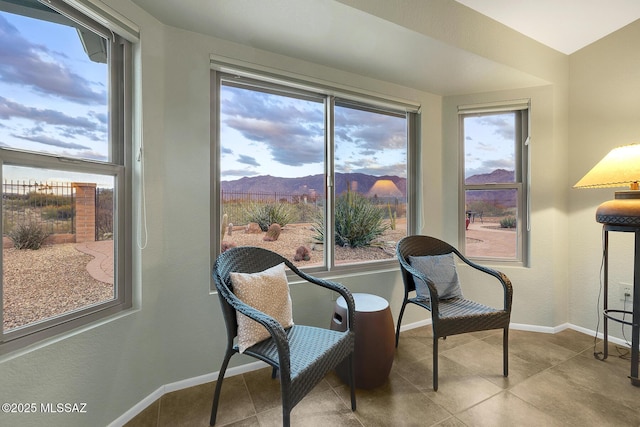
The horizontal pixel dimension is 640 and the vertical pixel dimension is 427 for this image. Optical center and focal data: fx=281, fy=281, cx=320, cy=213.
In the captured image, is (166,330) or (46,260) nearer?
(46,260)

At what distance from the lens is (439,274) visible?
220 centimetres

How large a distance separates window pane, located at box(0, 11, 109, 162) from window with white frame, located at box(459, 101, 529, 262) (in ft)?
9.59

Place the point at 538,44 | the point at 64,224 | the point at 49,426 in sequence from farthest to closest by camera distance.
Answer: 1. the point at 538,44
2. the point at 64,224
3. the point at 49,426

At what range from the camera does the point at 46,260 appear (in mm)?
1287

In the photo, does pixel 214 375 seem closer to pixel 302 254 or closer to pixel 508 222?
pixel 302 254

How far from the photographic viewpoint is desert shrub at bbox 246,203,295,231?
213 centimetres

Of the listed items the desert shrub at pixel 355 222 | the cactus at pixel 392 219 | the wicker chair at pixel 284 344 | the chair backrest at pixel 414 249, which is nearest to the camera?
the wicker chair at pixel 284 344

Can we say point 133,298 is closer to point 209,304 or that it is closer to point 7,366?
point 209,304

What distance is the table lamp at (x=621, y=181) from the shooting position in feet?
5.91

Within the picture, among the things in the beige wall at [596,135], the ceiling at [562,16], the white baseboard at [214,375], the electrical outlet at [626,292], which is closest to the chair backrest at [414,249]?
the white baseboard at [214,375]

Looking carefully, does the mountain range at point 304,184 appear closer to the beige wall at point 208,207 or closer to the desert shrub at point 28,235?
the beige wall at point 208,207

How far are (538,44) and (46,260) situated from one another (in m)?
3.76

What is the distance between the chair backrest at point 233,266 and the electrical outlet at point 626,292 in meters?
2.83

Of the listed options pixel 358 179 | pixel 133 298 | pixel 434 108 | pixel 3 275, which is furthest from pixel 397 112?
pixel 3 275
